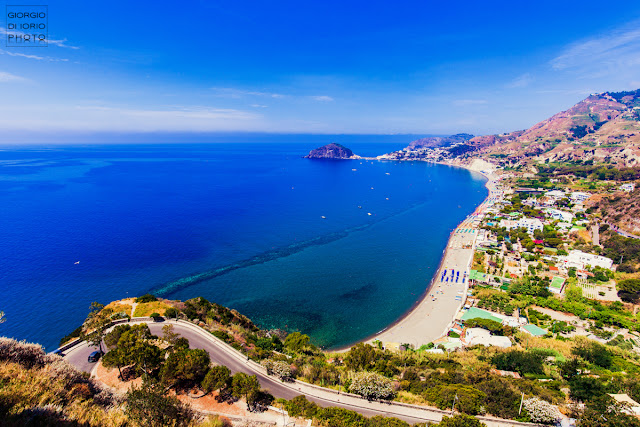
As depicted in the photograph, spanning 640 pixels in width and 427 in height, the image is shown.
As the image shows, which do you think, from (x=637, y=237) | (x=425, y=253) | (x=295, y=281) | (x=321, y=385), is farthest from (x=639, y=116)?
(x=321, y=385)

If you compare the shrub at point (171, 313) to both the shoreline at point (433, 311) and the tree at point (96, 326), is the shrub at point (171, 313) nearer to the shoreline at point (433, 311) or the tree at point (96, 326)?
the tree at point (96, 326)

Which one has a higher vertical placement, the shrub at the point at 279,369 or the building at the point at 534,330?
the shrub at the point at 279,369

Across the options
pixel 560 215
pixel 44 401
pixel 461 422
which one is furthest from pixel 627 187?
pixel 44 401

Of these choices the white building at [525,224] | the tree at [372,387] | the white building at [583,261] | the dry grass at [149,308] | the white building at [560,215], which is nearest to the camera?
the tree at [372,387]

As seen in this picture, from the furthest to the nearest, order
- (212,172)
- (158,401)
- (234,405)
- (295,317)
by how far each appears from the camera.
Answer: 1. (212,172)
2. (295,317)
3. (234,405)
4. (158,401)

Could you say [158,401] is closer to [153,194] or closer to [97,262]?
[97,262]

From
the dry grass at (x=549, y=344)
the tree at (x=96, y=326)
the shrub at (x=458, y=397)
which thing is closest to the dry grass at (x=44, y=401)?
the tree at (x=96, y=326)

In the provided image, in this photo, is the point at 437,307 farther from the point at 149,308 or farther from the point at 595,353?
the point at 149,308
